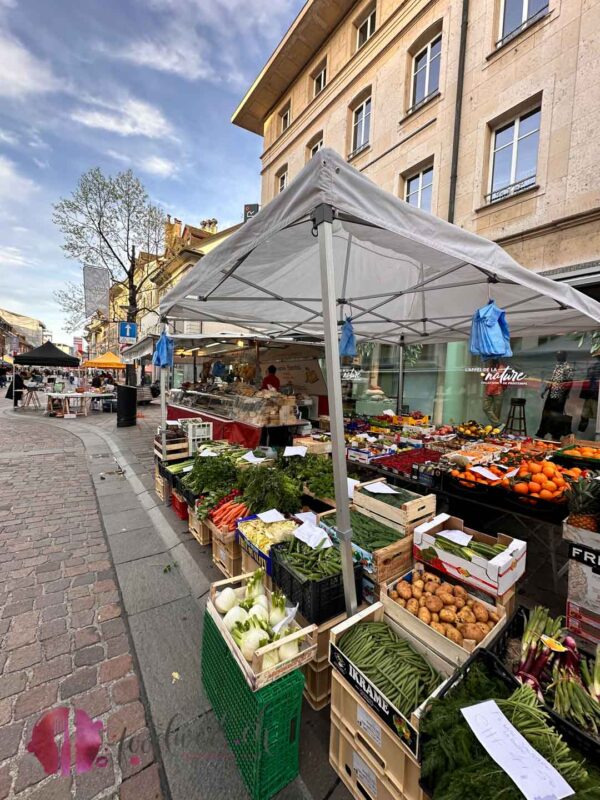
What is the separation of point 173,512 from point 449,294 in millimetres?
5265

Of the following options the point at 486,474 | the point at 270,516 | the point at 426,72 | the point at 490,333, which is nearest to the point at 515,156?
the point at 426,72

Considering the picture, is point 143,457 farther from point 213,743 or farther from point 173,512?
point 213,743

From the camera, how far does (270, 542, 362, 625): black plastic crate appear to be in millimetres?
2158

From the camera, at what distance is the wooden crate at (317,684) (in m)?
2.14

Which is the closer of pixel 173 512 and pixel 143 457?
pixel 173 512

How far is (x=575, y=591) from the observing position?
2197 mm

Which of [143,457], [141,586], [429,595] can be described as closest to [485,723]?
[429,595]

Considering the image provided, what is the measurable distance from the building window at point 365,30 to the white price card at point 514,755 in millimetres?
15586

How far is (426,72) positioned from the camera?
9383 mm

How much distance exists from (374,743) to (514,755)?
677 mm

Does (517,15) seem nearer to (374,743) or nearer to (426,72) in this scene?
(426,72)

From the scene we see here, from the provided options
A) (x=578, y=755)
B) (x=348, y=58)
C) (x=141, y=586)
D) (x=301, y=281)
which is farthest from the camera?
(x=348, y=58)

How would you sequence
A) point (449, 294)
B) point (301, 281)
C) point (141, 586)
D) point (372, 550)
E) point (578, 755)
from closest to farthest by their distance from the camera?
1. point (578, 755)
2. point (372, 550)
3. point (141, 586)
4. point (301, 281)
5. point (449, 294)

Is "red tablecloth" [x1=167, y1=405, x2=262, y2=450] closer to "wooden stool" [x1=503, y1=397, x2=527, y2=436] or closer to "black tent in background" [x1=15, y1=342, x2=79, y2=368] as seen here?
"wooden stool" [x1=503, y1=397, x2=527, y2=436]
